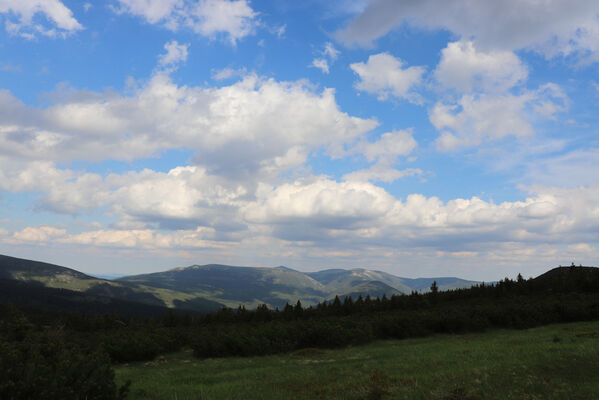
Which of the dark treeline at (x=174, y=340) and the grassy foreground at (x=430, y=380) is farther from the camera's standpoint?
the grassy foreground at (x=430, y=380)

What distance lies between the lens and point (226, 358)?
95.5ft

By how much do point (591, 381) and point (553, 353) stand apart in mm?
4408

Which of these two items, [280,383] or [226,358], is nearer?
[280,383]

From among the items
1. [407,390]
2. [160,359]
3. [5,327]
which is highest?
[407,390]

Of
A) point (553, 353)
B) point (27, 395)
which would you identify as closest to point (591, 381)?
point (553, 353)

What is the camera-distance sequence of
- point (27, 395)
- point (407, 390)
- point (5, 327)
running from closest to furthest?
point (27, 395), point (407, 390), point (5, 327)

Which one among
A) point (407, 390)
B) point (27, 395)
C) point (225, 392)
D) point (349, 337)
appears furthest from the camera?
point (349, 337)

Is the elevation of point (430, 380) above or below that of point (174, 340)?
above

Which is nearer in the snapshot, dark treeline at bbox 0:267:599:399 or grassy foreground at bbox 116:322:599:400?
dark treeline at bbox 0:267:599:399

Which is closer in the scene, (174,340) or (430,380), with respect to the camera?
(430,380)

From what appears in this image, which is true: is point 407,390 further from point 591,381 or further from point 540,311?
point 540,311

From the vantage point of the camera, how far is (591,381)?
41.6 feet

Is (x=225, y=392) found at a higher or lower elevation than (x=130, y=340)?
higher

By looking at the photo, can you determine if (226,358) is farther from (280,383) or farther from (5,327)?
(5,327)
